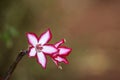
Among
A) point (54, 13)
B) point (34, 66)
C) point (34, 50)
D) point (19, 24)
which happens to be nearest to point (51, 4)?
point (54, 13)

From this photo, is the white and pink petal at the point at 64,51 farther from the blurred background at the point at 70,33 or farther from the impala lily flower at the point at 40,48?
the blurred background at the point at 70,33

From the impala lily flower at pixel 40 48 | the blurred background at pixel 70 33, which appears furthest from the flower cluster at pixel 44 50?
the blurred background at pixel 70 33

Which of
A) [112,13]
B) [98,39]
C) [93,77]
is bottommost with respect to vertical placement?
[93,77]

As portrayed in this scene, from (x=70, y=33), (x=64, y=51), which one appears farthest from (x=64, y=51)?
(x=70, y=33)

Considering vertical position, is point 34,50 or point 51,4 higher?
point 51,4

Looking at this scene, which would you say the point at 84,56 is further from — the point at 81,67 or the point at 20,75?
the point at 20,75

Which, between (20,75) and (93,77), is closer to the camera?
(20,75)

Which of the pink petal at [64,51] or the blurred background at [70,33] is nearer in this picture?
the pink petal at [64,51]
